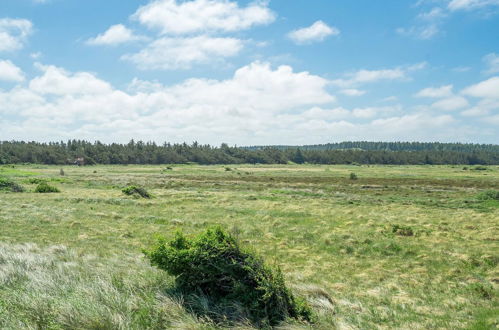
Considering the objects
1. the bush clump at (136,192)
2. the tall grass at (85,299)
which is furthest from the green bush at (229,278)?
the bush clump at (136,192)

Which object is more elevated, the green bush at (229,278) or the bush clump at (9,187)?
the green bush at (229,278)

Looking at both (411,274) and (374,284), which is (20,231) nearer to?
(374,284)

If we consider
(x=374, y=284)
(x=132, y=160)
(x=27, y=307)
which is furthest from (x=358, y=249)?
(x=132, y=160)

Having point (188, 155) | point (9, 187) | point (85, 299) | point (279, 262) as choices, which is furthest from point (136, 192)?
point (188, 155)

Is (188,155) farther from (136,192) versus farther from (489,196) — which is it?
(489,196)

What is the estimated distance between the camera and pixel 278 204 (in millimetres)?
30219

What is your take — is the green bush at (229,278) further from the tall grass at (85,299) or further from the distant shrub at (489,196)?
the distant shrub at (489,196)

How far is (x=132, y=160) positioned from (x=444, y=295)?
151 meters

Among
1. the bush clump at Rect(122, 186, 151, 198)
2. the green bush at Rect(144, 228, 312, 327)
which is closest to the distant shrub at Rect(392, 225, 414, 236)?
the green bush at Rect(144, 228, 312, 327)

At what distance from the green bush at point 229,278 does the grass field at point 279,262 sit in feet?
1.47

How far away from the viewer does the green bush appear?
6465mm

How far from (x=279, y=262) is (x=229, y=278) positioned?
6585 millimetres

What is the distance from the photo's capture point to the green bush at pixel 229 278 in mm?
6465

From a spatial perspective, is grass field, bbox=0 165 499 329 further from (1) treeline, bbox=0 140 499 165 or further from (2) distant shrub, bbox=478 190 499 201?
(1) treeline, bbox=0 140 499 165
